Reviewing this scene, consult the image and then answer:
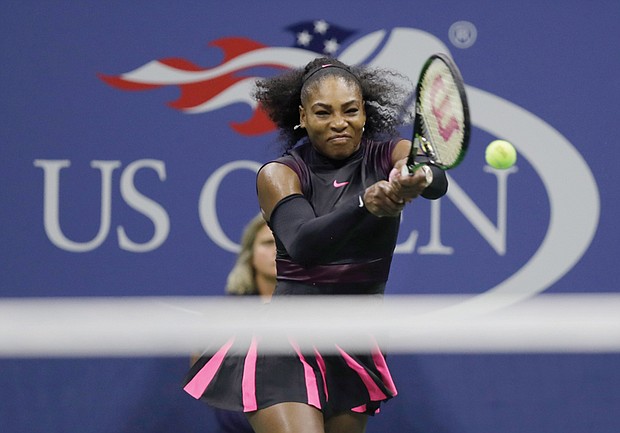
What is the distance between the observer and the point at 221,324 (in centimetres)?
359

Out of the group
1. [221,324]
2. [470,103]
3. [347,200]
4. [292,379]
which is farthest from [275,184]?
[470,103]

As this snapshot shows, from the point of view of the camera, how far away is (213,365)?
3010mm

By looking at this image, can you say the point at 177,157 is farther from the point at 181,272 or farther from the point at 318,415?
the point at 318,415

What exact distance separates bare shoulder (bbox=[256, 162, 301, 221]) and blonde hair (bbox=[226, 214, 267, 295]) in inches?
37.6

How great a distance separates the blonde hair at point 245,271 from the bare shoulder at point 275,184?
96 centimetres

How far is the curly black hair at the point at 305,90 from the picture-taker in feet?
9.96

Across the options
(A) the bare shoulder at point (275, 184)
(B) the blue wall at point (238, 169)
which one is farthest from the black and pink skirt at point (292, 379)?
(B) the blue wall at point (238, 169)

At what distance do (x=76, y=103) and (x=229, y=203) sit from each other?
2.09 ft

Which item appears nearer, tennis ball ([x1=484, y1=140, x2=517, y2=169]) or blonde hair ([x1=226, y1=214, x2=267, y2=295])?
tennis ball ([x1=484, y1=140, x2=517, y2=169])

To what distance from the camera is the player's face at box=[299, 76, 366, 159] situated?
2873mm

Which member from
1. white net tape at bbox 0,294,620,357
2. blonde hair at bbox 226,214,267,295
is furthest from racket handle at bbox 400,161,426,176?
blonde hair at bbox 226,214,267,295

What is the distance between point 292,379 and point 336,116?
0.67m

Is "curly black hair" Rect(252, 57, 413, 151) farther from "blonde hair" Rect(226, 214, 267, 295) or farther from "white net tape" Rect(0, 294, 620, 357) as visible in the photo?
"blonde hair" Rect(226, 214, 267, 295)

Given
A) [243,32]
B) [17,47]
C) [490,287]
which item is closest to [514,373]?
[490,287]
